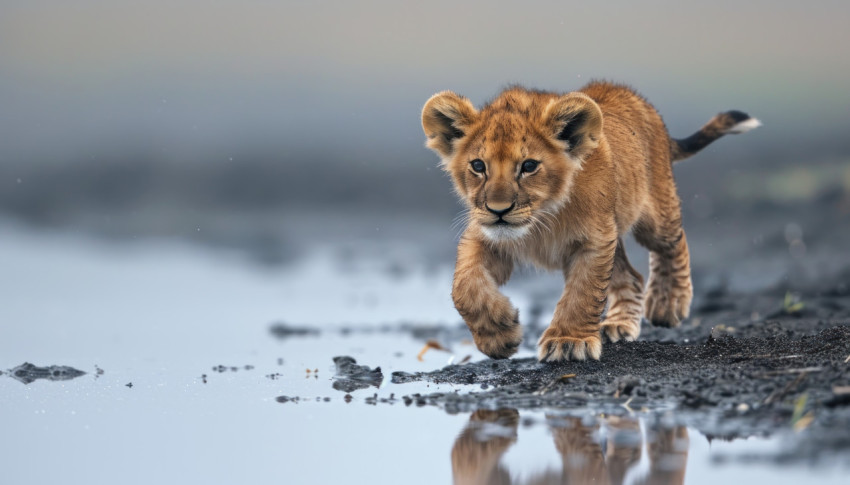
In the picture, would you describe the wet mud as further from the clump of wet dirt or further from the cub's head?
the cub's head

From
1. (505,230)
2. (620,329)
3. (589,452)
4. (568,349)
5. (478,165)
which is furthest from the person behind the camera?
(620,329)

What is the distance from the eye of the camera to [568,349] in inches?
267

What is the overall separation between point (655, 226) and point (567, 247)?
1775 millimetres

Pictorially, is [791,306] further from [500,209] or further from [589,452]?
[589,452]

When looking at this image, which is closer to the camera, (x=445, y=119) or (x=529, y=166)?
(x=529, y=166)

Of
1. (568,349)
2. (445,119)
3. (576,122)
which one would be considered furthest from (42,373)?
(576,122)

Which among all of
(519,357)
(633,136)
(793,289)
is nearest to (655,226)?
(633,136)

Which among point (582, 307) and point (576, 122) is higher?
point (576, 122)

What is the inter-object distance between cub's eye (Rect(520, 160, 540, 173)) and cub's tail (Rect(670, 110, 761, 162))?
3.14 metres

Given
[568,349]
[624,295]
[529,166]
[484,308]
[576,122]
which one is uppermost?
[576,122]

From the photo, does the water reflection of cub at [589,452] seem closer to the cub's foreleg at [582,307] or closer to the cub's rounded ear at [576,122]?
the cub's foreleg at [582,307]

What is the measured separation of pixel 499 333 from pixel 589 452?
2.21m

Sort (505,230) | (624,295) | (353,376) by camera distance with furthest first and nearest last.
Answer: (624,295)
(353,376)
(505,230)

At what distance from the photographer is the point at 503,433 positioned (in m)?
5.08
